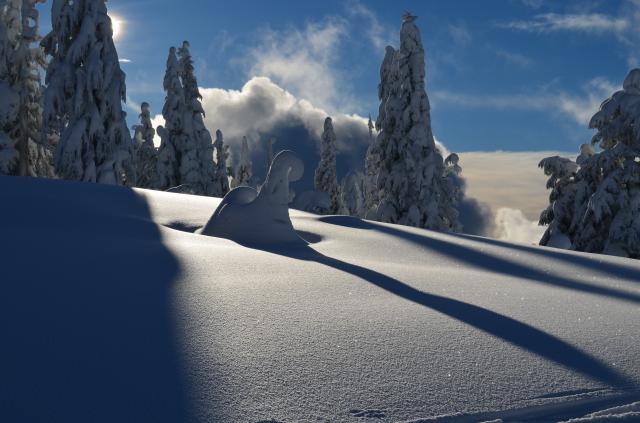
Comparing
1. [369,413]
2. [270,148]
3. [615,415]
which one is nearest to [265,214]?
[369,413]

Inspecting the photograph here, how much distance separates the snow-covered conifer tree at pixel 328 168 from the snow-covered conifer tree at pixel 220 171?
6494 millimetres

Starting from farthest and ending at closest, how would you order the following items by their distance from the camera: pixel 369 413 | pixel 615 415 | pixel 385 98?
1. pixel 385 98
2. pixel 615 415
3. pixel 369 413

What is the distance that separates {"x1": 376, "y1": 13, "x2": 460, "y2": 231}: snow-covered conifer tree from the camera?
65.1 feet

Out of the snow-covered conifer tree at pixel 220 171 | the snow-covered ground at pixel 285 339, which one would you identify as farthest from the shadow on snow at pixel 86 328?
the snow-covered conifer tree at pixel 220 171

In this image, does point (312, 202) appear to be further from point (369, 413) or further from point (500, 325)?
point (369, 413)

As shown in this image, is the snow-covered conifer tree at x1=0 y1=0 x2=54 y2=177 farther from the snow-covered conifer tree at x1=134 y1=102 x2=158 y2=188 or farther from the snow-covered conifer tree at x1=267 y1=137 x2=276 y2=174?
the snow-covered conifer tree at x1=267 y1=137 x2=276 y2=174

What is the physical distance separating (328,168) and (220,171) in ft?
24.5

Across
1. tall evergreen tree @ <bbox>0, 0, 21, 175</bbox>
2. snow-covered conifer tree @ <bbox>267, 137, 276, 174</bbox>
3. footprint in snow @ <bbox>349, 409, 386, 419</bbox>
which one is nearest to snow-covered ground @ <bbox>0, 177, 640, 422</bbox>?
footprint in snow @ <bbox>349, 409, 386, 419</bbox>

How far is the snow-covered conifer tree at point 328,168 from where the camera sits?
33.9 metres

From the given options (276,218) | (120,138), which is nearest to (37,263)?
(276,218)

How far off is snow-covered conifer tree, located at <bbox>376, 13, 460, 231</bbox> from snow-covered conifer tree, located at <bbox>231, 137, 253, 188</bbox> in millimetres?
21277

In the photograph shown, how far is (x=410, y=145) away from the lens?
20078mm

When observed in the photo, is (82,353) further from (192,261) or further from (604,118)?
(604,118)

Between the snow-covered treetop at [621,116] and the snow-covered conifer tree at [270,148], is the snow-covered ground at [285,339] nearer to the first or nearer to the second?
the snow-covered treetop at [621,116]
